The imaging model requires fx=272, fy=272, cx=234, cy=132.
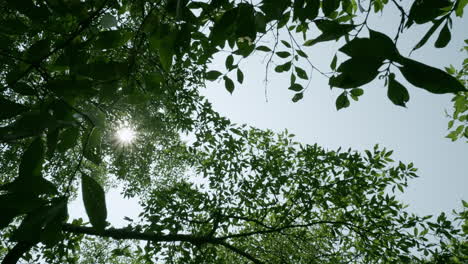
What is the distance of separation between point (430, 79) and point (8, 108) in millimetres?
905

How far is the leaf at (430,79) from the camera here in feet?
1.22

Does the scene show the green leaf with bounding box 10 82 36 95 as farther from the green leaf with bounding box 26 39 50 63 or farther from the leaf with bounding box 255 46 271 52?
the leaf with bounding box 255 46 271 52

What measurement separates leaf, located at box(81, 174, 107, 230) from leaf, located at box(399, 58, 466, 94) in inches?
25.2

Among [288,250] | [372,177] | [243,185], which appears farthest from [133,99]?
[288,250]

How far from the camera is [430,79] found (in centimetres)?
38

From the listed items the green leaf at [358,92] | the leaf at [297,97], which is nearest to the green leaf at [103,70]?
the leaf at [297,97]

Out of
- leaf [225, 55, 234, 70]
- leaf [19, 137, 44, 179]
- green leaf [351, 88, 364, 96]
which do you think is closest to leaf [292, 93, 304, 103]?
green leaf [351, 88, 364, 96]

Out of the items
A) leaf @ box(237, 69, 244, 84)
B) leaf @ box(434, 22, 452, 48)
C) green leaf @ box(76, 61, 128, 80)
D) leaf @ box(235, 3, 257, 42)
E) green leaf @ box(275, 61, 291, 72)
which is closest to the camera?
leaf @ box(434, 22, 452, 48)

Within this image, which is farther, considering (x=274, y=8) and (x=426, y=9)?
(x=274, y=8)

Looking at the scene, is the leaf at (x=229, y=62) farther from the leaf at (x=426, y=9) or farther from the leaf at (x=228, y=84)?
the leaf at (x=426, y=9)

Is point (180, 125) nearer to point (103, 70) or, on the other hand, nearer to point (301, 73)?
point (301, 73)

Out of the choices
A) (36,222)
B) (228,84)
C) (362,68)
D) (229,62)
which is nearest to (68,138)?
(36,222)

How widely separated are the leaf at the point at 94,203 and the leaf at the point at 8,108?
→ 0.28 m

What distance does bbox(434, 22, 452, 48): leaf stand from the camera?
624mm
